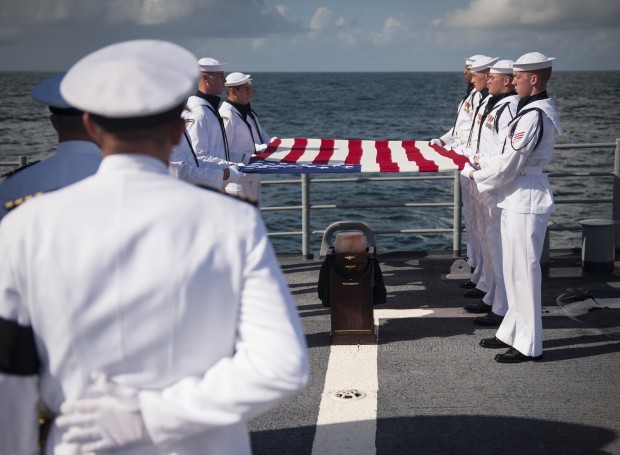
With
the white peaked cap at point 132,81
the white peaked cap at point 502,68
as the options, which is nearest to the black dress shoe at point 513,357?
the white peaked cap at point 502,68

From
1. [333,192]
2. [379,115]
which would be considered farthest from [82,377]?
[379,115]

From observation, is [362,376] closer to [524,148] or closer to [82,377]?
[524,148]

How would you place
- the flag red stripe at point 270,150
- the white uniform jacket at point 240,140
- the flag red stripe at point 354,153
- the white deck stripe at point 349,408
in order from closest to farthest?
the white deck stripe at point 349,408 → the flag red stripe at point 354,153 → the flag red stripe at point 270,150 → the white uniform jacket at point 240,140

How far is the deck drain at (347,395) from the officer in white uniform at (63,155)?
278cm

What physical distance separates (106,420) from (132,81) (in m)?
0.75

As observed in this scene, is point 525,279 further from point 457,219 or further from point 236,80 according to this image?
point 236,80

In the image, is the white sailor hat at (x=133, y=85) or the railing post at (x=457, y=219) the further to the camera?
the railing post at (x=457, y=219)

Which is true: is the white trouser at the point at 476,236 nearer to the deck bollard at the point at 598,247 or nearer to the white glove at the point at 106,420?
the deck bollard at the point at 598,247

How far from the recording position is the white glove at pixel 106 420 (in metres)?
1.92

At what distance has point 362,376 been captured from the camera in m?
6.00

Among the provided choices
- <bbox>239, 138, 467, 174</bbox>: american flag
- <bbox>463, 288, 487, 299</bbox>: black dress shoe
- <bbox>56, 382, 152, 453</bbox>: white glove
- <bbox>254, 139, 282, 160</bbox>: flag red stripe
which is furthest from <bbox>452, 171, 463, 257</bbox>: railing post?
<bbox>56, 382, 152, 453</bbox>: white glove

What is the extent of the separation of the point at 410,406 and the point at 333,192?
2815cm

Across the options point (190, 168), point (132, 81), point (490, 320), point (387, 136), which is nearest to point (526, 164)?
point (490, 320)

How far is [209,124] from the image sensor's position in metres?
7.84
